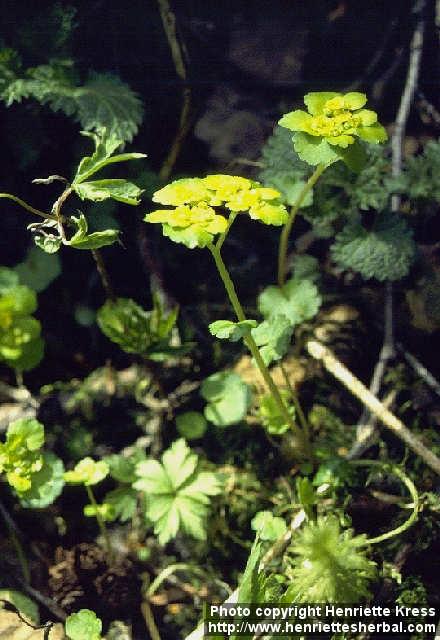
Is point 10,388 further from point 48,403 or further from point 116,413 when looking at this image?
point 116,413

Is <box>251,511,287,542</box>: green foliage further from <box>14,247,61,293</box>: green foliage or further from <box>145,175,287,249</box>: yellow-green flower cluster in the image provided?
<box>14,247,61,293</box>: green foliage

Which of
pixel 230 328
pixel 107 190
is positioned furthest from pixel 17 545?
pixel 107 190

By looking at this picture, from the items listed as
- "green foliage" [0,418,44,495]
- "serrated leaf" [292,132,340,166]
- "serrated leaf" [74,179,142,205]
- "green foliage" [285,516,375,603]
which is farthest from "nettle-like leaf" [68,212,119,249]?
"green foliage" [285,516,375,603]

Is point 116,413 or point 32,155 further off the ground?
point 32,155

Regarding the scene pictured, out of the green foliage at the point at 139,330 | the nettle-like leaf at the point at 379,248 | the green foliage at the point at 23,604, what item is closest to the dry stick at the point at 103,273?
the green foliage at the point at 139,330

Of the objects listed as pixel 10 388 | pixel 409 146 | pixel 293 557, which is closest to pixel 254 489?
pixel 293 557
